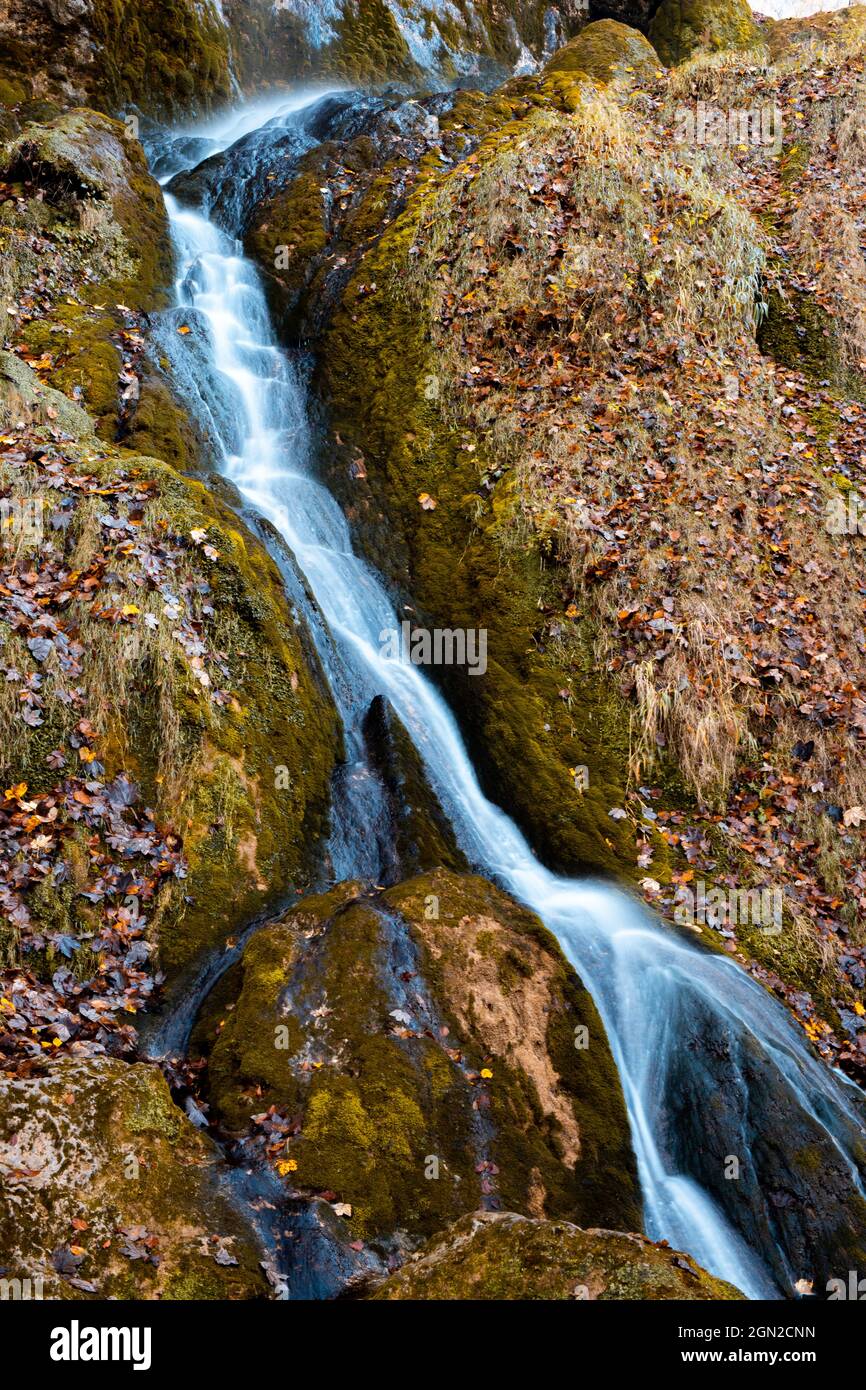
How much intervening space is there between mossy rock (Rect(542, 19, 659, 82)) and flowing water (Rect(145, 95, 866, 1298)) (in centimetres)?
804

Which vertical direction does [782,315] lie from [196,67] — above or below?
below

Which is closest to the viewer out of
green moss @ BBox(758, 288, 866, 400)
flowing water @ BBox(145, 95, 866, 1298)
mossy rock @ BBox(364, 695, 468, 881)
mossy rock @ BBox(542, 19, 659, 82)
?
flowing water @ BBox(145, 95, 866, 1298)

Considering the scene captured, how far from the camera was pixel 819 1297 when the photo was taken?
4773 mm

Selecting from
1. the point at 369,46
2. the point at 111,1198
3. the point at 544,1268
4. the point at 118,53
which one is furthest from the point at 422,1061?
the point at 369,46

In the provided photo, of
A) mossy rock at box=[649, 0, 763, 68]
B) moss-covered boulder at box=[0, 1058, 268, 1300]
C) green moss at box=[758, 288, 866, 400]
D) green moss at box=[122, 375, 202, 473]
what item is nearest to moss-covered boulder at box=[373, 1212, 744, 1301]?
moss-covered boulder at box=[0, 1058, 268, 1300]

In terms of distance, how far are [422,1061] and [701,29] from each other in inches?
860

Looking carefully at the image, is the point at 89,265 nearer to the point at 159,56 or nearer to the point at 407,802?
the point at 407,802

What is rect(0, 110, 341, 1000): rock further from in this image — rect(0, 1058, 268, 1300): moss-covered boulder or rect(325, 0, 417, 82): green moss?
rect(325, 0, 417, 82): green moss

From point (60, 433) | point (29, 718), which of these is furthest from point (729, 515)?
point (29, 718)

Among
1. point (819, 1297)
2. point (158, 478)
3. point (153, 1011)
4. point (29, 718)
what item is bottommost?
point (819, 1297)

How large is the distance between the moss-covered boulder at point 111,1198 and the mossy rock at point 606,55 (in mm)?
15894

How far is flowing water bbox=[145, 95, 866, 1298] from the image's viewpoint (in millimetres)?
5133

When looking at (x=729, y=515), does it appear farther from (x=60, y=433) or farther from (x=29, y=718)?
(x=29, y=718)
